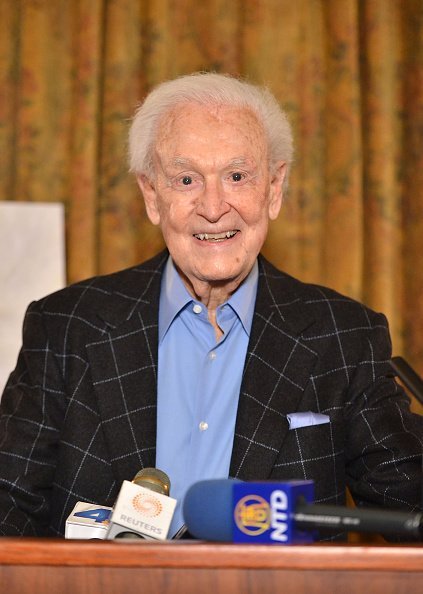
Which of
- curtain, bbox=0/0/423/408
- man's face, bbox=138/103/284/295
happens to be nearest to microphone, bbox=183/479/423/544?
man's face, bbox=138/103/284/295

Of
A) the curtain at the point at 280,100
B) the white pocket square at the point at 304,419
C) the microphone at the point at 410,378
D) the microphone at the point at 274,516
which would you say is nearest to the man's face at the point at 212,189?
the white pocket square at the point at 304,419

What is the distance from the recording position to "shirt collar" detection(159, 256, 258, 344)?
7.63 feet

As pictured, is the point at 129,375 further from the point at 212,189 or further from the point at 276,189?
the point at 276,189

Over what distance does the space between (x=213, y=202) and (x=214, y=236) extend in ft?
0.30

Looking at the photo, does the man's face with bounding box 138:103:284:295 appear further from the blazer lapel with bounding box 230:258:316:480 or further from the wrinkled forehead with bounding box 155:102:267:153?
the blazer lapel with bounding box 230:258:316:480

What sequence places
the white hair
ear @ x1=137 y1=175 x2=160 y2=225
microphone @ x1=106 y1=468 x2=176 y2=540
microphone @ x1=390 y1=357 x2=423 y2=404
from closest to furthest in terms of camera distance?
microphone @ x1=106 y1=468 x2=176 y2=540
microphone @ x1=390 y1=357 x2=423 y2=404
the white hair
ear @ x1=137 y1=175 x2=160 y2=225

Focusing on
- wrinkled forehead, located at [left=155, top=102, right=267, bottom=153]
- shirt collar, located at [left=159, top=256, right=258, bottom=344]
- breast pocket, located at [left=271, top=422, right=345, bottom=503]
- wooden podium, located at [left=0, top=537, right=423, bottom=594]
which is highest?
wrinkled forehead, located at [left=155, top=102, right=267, bottom=153]

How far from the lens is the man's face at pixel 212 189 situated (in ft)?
7.32

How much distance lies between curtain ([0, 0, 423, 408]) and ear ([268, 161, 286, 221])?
75cm

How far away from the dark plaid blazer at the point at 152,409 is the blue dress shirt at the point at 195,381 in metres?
0.03

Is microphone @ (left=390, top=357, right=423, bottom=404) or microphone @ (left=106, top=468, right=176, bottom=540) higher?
microphone @ (left=390, top=357, right=423, bottom=404)

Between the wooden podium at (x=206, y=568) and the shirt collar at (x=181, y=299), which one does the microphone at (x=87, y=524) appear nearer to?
the wooden podium at (x=206, y=568)

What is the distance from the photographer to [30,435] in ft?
7.03

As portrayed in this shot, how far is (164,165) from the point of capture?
230 centimetres
